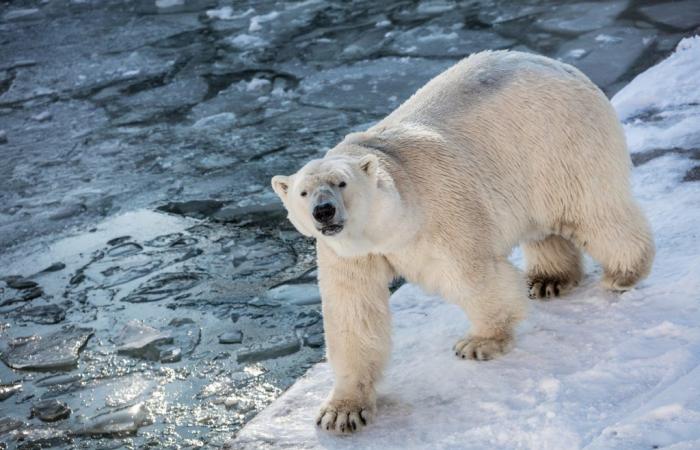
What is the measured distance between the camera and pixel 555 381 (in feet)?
9.20

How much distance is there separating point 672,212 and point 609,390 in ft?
4.57

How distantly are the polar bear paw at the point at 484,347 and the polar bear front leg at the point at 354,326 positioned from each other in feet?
0.90

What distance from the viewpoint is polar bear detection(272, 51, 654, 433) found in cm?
280

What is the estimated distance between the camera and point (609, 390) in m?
2.69

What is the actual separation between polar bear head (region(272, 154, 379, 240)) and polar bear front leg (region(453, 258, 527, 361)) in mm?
431

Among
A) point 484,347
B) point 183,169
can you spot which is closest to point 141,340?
point 484,347

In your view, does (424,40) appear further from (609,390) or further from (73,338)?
(609,390)

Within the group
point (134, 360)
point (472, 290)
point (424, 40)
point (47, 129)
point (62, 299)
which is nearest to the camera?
point (472, 290)

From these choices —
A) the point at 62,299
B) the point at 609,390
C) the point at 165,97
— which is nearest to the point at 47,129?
the point at 165,97

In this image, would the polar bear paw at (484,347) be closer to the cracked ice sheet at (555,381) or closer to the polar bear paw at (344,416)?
the cracked ice sheet at (555,381)

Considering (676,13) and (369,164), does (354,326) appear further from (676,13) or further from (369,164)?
(676,13)

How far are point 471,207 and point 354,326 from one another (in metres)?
0.51

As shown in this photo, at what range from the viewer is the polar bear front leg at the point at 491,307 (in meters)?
2.95

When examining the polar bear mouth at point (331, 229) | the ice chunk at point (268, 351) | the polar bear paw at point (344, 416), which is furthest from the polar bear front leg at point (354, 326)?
the ice chunk at point (268, 351)
